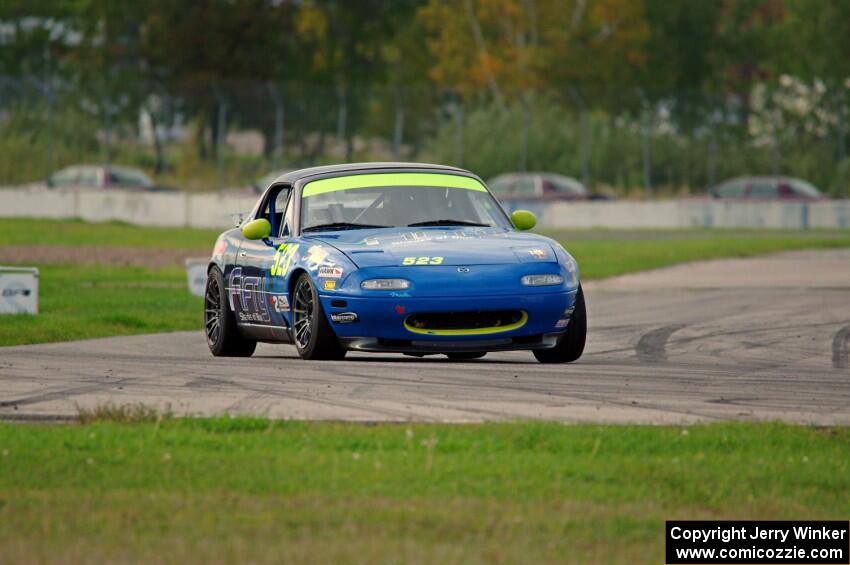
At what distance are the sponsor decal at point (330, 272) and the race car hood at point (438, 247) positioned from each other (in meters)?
0.13

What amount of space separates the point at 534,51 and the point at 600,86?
321 cm

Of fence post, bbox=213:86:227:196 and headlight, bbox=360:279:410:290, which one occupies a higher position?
fence post, bbox=213:86:227:196

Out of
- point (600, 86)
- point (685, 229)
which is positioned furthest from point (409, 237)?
point (600, 86)

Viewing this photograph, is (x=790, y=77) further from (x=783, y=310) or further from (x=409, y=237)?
(x=409, y=237)

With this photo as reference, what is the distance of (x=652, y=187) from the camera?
52.5 m

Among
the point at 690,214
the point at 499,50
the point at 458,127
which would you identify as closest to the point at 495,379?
the point at 690,214

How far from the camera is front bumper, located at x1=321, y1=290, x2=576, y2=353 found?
39.7ft

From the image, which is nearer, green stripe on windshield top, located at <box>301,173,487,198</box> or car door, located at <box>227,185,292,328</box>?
car door, located at <box>227,185,292,328</box>

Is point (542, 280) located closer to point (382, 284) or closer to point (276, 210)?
point (382, 284)

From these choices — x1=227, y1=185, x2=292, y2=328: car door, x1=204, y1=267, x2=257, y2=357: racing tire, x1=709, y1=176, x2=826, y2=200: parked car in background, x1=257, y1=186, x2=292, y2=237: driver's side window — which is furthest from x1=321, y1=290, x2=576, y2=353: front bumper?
x1=709, y1=176, x2=826, y2=200: parked car in background

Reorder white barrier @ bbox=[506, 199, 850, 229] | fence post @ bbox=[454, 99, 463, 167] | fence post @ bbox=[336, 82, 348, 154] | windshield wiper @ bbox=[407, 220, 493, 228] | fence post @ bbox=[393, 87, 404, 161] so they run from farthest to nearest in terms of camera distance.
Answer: fence post @ bbox=[454, 99, 463, 167] < fence post @ bbox=[393, 87, 404, 161] < fence post @ bbox=[336, 82, 348, 154] < white barrier @ bbox=[506, 199, 850, 229] < windshield wiper @ bbox=[407, 220, 493, 228]

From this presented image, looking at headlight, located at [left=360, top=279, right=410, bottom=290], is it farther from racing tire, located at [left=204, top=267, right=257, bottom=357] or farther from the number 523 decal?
racing tire, located at [left=204, top=267, right=257, bottom=357]

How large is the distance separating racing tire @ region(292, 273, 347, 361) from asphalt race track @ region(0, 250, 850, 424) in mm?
124

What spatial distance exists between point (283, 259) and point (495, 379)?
2407mm
